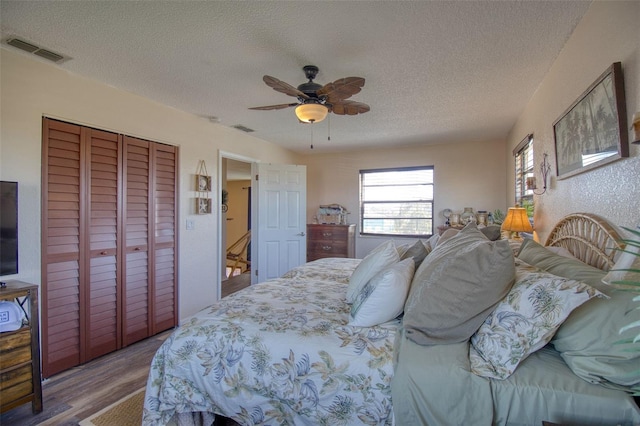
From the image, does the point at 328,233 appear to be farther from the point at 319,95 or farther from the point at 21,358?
the point at 21,358

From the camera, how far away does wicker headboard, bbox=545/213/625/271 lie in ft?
4.57

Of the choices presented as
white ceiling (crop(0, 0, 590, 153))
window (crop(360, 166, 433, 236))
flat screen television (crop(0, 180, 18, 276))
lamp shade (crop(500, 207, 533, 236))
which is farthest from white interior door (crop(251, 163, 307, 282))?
lamp shade (crop(500, 207, 533, 236))

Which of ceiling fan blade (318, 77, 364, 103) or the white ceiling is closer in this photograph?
the white ceiling

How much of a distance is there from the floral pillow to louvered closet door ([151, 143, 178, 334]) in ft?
9.82

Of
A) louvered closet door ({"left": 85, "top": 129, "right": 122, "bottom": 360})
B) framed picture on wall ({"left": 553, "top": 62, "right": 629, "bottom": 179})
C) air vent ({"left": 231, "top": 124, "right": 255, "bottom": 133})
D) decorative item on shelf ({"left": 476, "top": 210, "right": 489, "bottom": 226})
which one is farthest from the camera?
decorative item on shelf ({"left": 476, "top": 210, "right": 489, "bottom": 226})

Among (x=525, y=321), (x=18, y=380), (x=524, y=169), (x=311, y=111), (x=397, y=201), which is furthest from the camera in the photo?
(x=397, y=201)

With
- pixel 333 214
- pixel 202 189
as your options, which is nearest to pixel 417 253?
pixel 202 189

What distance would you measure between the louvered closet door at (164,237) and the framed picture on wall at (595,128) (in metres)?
3.43

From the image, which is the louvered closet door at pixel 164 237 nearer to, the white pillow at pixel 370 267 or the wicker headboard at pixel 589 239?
the white pillow at pixel 370 267

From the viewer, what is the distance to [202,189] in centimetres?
364

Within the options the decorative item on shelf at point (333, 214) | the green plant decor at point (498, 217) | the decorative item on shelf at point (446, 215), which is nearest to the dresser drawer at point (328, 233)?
the decorative item on shelf at point (333, 214)

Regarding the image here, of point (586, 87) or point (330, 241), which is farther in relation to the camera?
point (330, 241)

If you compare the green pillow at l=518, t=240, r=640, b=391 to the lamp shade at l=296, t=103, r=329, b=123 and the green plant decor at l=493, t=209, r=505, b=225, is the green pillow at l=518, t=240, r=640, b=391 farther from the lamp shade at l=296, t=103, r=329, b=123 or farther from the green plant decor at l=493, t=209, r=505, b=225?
the green plant decor at l=493, t=209, r=505, b=225

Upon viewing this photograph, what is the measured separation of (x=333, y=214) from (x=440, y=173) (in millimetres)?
1899
